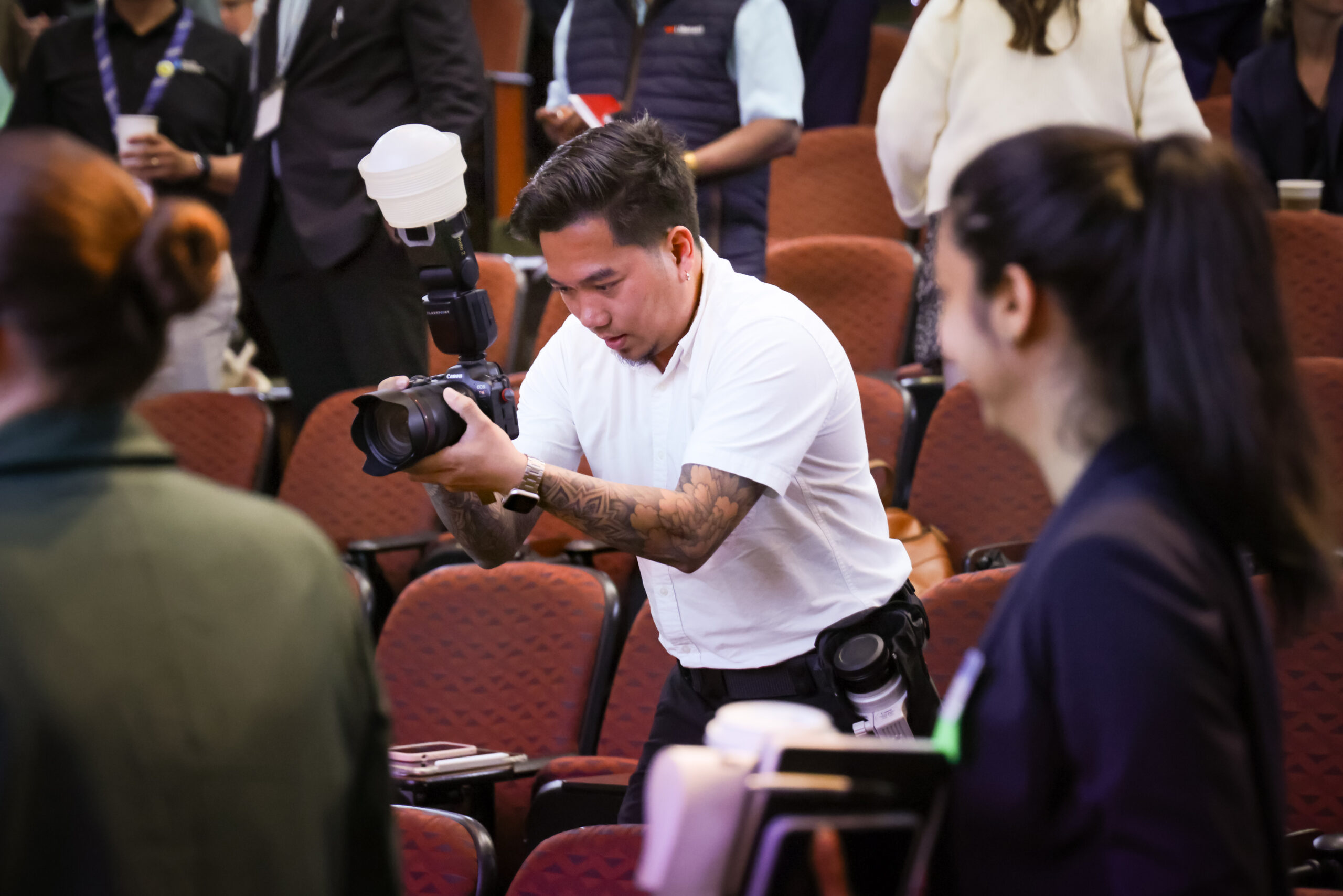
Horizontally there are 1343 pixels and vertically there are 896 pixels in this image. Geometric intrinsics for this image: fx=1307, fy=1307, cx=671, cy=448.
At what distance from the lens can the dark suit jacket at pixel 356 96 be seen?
309cm

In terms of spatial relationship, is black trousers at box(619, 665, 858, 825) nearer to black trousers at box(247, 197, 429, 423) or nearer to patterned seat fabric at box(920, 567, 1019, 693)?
patterned seat fabric at box(920, 567, 1019, 693)

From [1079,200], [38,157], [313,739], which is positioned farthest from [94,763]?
[1079,200]

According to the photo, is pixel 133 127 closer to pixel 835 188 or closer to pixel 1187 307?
pixel 835 188

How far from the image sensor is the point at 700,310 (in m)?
1.87

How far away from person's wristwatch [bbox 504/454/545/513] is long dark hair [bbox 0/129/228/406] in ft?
2.58

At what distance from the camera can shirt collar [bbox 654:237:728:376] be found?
73.2 inches

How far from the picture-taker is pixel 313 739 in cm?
89

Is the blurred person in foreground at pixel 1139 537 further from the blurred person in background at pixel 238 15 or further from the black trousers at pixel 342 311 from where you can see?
the blurred person in background at pixel 238 15

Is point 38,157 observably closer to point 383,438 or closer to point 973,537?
point 383,438

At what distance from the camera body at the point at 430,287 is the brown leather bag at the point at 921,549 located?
1.05 metres

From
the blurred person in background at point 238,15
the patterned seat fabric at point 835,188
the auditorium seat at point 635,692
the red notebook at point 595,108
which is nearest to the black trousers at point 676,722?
the auditorium seat at point 635,692

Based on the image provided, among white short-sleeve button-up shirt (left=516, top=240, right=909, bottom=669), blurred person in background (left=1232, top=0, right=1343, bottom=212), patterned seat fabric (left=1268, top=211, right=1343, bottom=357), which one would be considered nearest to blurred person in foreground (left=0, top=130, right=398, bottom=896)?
white short-sleeve button-up shirt (left=516, top=240, right=909, bottom=669)

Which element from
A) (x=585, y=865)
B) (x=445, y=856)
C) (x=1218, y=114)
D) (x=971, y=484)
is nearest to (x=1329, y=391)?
(x=971, y=484)

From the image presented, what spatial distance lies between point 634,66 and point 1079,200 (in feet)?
7.71
